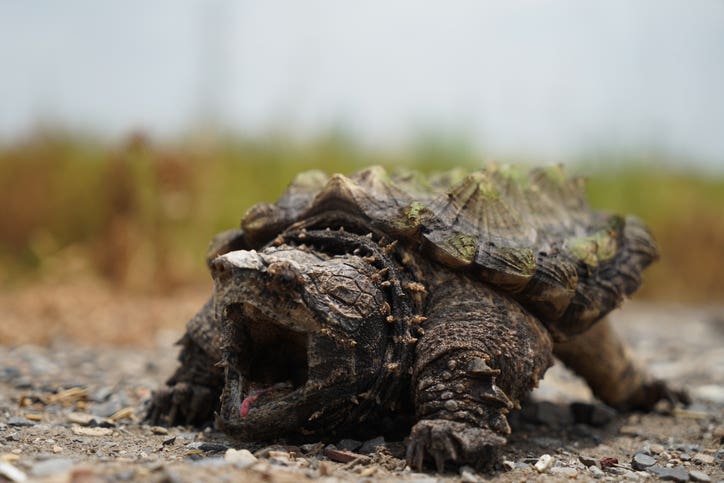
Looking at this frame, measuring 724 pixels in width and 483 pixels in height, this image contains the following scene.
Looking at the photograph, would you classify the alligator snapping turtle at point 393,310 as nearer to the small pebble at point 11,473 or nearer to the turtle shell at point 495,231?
the turtle shell at point 495,231

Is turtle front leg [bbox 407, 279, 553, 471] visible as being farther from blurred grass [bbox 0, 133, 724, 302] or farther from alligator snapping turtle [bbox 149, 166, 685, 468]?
blurred grass [bbox 0, 133, 724, 302]

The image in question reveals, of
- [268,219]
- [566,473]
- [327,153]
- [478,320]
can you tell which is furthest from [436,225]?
[327,153]

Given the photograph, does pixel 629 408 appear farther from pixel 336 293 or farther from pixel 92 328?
Result: pixel 92 328

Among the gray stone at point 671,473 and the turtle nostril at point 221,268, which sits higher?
the turtle nostril at point 221,268

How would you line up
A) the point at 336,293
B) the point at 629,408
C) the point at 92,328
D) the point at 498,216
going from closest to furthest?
the point at 336,293
the point at 498,216
the point at 629,408
the point at 92,328

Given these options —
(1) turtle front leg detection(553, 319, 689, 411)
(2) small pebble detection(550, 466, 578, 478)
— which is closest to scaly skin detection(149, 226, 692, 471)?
(2) small pebble detection(550, 466, 578, 478)

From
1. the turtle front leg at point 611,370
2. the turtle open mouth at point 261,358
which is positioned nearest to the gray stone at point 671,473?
the turtle front leg at point 611,370

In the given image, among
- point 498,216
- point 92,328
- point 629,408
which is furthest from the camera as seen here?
point 92,328
